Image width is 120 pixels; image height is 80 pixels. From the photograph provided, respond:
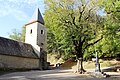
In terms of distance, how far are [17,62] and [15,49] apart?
250cm

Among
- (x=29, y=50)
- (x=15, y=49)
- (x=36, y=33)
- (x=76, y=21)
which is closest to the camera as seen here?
(x=76, y=21)

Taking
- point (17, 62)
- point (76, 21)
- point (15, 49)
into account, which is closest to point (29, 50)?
point (15, 49)

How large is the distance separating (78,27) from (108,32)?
148 inches

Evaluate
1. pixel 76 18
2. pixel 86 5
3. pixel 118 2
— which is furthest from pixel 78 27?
pixel 118 2

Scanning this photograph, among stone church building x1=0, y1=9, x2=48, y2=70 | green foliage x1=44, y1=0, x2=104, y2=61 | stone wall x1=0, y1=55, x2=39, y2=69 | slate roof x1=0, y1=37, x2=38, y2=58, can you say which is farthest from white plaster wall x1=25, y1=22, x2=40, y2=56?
green foliage x1=44, y1=0, x2=104, y2=61

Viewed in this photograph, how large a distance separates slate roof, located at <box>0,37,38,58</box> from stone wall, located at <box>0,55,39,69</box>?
0.68 metres

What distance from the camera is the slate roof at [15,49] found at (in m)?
35.0

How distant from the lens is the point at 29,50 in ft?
137

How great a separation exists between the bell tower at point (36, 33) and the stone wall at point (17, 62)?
4096mm

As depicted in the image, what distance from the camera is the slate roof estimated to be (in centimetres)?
3495

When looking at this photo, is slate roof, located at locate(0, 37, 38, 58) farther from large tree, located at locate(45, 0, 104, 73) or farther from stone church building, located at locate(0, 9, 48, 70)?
large tree, located at locate(45, 0, 104, 73)

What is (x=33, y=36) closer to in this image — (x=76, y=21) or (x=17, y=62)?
(x=17, y=62)

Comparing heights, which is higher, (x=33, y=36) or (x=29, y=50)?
(x=33, y=36)

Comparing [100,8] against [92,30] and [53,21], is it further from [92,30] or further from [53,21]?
[53,21]
